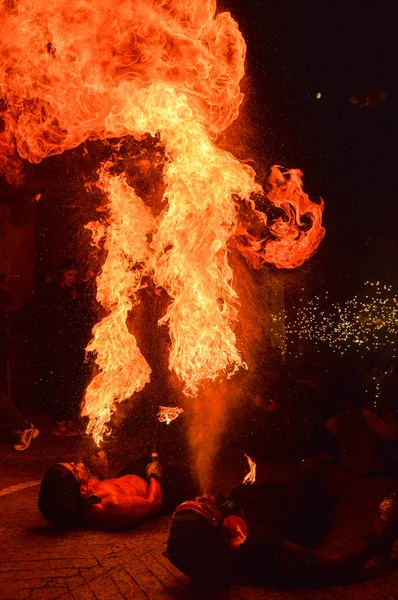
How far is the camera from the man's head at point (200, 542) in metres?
3.37

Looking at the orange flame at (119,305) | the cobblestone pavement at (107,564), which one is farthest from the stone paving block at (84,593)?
the orange flame at (119,305)

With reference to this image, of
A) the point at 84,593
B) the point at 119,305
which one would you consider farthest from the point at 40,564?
the point at 119,305

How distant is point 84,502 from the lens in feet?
14.4

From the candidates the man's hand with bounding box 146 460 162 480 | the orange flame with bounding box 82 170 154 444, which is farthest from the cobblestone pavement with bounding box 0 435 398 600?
the orange flame with bounding box 82 170 154 444

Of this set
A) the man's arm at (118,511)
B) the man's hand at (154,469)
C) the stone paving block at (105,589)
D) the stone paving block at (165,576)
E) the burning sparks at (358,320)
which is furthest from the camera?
the burning sparks at (358,320)

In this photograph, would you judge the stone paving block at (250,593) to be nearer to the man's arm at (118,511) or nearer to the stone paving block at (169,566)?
the stone paving block at (169,566)

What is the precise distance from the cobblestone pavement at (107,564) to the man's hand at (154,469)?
16.3 inches

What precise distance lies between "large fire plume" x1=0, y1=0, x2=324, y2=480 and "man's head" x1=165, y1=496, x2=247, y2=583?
7.63ft

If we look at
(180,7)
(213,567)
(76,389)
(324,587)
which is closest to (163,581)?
(213,567)

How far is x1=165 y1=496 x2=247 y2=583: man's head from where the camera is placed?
3367mm

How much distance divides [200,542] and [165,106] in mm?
4993

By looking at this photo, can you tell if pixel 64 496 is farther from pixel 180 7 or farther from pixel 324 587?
pixel 180 7

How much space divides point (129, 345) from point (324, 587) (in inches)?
143

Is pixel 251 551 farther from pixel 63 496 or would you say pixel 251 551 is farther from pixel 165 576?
pixel 63 496
